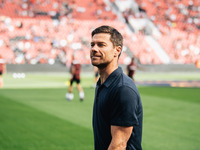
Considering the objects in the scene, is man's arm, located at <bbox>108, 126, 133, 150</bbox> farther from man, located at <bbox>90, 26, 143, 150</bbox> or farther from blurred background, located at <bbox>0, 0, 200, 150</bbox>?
blurred background, located at <bbox>0, 0, 200, 150</bbox>

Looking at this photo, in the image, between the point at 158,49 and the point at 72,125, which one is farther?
the point at 158,49

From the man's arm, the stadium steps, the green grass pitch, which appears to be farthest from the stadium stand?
the man's arm

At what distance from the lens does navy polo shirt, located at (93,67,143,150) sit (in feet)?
7.97

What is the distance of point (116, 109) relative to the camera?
2451mm

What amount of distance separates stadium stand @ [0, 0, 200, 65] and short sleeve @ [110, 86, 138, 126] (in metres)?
35.1

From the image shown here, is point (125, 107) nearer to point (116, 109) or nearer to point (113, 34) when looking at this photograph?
point (116, 109)

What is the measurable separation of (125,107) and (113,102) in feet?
0.40

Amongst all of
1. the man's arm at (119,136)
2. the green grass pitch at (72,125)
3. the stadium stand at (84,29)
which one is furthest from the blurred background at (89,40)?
the man's arm at (119,136)

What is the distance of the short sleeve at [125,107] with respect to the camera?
95.2 inches

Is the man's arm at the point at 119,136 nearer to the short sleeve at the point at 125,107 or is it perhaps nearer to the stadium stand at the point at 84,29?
the short sleeve at the point at 125,107

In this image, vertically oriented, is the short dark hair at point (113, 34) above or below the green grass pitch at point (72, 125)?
above

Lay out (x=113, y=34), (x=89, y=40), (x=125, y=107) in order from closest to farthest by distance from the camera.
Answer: (x=125, y=107) → (x=113, y=34) → (x=89, y=40)

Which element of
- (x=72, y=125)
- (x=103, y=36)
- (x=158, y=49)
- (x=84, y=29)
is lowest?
(x=72, y=125)

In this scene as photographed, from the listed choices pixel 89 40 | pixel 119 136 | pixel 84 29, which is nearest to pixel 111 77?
pixel 119 136
